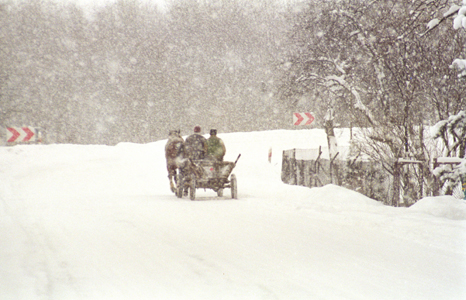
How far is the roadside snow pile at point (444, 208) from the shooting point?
8.88 meters

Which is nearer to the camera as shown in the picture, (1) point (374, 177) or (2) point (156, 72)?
(1) point (374, 177)

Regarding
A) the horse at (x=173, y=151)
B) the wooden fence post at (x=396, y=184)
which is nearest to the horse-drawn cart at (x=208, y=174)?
the horse at (x=173, y=151)

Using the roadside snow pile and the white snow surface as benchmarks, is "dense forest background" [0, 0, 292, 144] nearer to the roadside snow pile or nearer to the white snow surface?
the white snow surface

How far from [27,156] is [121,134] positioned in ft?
78.8

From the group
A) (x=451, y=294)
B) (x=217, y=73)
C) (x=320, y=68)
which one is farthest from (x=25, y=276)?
(x=217, y=73)

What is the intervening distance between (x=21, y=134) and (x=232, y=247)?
23.9m

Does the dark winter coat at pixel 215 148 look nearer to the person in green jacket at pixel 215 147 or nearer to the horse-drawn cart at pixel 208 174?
the person in green jacket at pixel 215 147

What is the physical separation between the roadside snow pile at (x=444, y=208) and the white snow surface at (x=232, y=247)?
2 cm

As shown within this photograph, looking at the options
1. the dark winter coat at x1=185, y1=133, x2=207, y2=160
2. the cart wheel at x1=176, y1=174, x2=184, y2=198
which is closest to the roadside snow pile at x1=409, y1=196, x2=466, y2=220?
the dark winter coat at x1=185, y1=133, x2=207, y2=160

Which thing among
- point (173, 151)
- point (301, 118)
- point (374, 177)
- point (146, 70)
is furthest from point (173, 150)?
point (146, 70)

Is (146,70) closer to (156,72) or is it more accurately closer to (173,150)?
(156,72)

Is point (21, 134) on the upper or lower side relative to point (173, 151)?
upper

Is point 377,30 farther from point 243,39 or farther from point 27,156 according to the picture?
point 243,39

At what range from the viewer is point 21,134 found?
90.0ft
